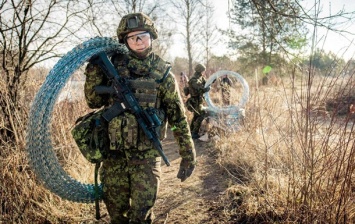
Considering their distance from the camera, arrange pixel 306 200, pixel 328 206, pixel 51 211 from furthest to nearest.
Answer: pixel 51 211
pixel 306 200
pixel 328 206

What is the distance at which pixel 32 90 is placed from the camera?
3.37 m

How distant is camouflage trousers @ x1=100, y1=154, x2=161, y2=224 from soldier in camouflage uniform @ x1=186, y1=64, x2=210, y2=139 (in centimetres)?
437

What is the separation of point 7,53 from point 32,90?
1.89 ft

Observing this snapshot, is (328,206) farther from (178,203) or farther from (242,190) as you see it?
(178,203)

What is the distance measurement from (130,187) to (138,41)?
3.64 ft

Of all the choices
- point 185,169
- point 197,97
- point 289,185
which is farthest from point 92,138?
point 197,97

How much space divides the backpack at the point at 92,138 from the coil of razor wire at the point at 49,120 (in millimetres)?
202

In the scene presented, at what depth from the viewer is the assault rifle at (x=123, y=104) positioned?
205 centimetres

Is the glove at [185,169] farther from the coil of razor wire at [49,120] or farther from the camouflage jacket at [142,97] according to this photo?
the coil of razor wire at [49,120]

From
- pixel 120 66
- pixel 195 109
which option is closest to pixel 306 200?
pixel 120 66

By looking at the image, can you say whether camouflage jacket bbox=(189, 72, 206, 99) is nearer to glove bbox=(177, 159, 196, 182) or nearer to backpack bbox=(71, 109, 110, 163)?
glove bbox=(177, 159, 196, 182)

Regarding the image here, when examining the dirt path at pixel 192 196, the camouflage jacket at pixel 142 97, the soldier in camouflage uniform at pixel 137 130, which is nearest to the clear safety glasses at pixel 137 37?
the soldier in camouflage uniform at pixel 137 130

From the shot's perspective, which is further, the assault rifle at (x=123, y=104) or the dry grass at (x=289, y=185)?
the assault rifle at (x=123, y=104)

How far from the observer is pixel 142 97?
2.09 m
